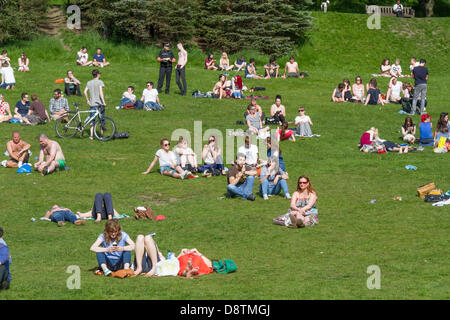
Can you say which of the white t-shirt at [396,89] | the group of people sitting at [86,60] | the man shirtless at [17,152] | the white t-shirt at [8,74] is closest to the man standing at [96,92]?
the man shirtless at [17,152]

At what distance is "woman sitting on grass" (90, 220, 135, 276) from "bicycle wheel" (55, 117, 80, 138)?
14232mm

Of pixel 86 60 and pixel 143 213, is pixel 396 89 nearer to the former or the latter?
pixel 86 60

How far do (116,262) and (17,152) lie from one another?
37.0 ft

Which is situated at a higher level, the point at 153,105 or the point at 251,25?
the point at 251,25

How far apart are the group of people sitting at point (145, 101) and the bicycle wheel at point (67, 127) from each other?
5569 millimetres

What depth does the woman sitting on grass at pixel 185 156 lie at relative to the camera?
2325cm

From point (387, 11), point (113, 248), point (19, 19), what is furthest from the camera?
point (387, 11)

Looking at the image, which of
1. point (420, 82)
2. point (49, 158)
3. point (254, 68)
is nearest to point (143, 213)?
point (49, 158)

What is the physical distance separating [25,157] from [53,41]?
2676 cm

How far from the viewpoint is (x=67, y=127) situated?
89.5 feet

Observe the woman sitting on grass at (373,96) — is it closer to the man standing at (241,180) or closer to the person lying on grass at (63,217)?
the man standing at (241,180)

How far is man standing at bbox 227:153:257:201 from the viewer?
2012 cm

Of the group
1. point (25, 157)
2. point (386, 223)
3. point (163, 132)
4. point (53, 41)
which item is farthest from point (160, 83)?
point (386, 223)

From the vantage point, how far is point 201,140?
90.9 feet
